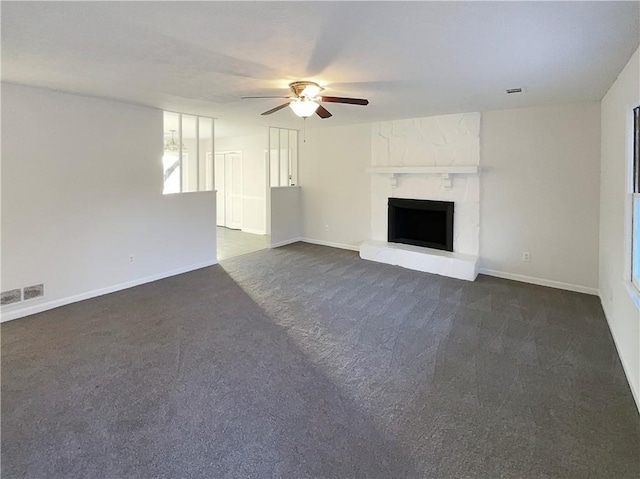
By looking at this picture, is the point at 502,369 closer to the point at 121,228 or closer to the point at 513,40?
the point at 513,40

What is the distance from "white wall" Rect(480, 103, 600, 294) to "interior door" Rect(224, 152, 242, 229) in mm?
6102

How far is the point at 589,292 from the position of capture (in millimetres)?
4609

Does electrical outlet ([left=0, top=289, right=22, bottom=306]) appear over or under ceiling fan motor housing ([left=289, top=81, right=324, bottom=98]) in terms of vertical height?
under

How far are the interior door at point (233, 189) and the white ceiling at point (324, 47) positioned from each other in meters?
5.10

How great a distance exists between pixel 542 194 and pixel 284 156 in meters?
5.12

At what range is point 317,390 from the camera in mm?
2525

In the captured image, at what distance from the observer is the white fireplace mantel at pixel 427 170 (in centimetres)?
528

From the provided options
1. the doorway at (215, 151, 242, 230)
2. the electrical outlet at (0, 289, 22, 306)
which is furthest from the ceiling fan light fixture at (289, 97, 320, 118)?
the doorway at (215, 151, 242, 230)

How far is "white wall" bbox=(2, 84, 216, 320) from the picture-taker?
3.76m

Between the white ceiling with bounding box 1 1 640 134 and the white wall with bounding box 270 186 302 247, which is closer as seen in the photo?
the white ceiling with bounding box 1 1 640 134

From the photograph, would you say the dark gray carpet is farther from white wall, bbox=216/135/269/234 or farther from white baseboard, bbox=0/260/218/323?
white wall, bbox=216/135/269/234

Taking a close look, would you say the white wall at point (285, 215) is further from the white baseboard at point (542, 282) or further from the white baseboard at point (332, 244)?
the white baseboard at point (542, 282)

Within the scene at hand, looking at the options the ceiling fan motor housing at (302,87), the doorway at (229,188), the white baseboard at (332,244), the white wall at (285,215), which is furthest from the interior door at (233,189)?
the ceiling fan motor housing at (302,87)

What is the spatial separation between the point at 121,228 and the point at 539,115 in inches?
228
